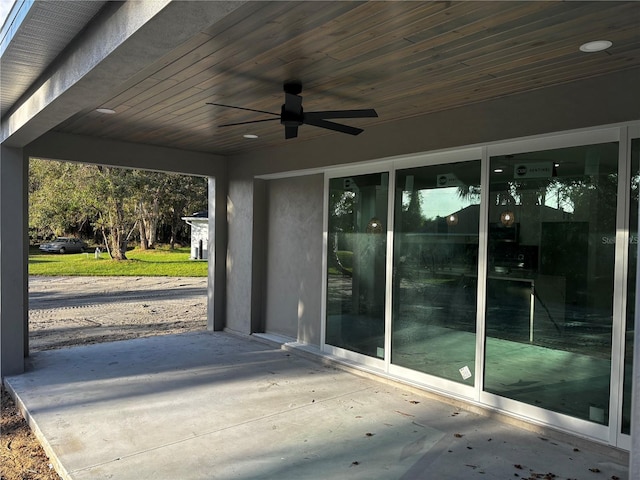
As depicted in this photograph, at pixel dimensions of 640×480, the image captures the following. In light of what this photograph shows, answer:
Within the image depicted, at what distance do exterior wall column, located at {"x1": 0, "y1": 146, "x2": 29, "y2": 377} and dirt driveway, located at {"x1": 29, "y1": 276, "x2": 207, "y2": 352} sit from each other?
1274 millimetres

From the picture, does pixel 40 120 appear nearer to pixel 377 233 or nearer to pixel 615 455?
pixel 377 233

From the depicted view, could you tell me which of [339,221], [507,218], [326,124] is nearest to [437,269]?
[507,218]

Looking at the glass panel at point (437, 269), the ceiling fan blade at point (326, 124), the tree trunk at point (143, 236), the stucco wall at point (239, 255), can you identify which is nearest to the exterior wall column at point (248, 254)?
the stucco wall at point (239, 255)

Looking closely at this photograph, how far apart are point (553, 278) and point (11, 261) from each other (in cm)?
532

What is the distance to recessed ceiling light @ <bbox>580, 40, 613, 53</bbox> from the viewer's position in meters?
2.84

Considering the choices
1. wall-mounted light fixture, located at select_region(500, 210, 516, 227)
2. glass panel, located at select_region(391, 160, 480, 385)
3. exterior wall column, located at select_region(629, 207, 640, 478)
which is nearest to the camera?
exterior wall column, located at select_region(629, 207, 640, 478)

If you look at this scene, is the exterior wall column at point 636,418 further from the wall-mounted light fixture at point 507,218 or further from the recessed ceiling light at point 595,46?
the wall-mounted light fixture at point 507,218

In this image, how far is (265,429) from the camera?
3736mm

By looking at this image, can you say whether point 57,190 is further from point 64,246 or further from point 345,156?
point 345,156

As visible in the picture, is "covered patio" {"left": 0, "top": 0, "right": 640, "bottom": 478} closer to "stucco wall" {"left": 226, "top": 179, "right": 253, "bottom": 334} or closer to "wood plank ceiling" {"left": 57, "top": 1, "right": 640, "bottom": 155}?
"wood plank ceiling" {"left": 57, "top": 1, "right": 640, "bottom": 155}

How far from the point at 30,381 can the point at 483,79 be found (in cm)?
514

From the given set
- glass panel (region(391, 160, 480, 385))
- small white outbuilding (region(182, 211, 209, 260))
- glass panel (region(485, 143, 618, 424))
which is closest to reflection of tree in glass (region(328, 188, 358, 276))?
glass panel (region(391, 160, 480, 385))

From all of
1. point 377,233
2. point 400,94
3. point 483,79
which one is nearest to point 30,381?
point 377,233

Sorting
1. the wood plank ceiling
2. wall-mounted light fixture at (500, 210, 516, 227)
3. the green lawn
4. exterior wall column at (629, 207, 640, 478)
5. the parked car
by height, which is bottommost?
the green lawn
